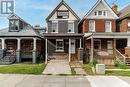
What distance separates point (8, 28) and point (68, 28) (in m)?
8.46

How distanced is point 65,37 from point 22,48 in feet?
24.6

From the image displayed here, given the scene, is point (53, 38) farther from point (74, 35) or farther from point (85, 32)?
point (85, 32)

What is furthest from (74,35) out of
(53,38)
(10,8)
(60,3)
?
(10,8)

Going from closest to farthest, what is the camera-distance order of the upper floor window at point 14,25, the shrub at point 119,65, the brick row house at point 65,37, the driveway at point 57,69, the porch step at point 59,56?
the driveway at point 57,69, the shrub at point 119,65, the brick row house at point 65,37, the porch step at point 59,56, the upper floor window at point 14,25

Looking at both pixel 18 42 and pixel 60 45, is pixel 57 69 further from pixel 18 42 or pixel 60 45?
pixel 60 45

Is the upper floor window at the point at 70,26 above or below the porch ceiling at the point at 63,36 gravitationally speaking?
above

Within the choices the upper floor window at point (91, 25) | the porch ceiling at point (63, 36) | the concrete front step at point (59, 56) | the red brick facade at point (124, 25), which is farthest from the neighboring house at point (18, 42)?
the red brick facade at point (124, 25)

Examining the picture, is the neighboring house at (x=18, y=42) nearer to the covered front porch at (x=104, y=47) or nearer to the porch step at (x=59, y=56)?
the porch step at (x=59, y=56)

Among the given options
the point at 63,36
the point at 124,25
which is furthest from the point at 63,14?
the point at 124,25

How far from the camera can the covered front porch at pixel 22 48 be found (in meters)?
38.4

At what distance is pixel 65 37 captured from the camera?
3853cm

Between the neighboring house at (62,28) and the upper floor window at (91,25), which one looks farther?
the upper floor window at (91,25)

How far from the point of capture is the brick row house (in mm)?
38500

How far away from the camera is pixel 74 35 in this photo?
38.4 meters
